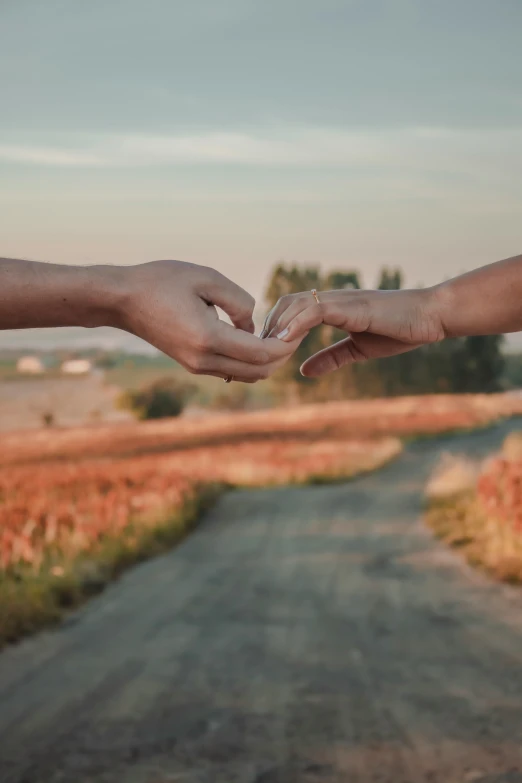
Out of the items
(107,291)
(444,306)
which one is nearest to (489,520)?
(444,306)

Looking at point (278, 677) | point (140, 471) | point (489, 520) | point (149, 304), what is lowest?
point (278, 677)

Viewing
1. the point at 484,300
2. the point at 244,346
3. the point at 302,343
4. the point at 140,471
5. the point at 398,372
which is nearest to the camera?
the point at 244,346

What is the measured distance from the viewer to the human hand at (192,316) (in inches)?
76.3

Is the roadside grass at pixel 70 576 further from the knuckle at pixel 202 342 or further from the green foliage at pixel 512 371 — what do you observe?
the green foliage at pixel 512 371

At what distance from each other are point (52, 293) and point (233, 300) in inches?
15.3

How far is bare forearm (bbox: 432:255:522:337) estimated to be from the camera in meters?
2.22

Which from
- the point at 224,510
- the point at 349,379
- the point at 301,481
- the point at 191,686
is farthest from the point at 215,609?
the point at 349,379

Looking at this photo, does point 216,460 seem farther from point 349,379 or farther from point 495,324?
point 349,379

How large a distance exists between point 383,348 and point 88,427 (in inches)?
386

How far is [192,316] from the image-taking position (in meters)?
1.94

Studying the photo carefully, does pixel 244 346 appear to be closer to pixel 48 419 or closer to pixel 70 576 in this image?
pixel 70 576

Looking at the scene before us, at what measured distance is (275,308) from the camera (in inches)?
89.2

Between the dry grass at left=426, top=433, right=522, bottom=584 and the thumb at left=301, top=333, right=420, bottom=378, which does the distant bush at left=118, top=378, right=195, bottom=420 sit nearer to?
the dry grass at left=426, top=433, right=522, bottom=584

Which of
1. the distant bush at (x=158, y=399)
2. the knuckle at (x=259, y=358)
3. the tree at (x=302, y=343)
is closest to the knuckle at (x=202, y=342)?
the knuckle at (x=259, y=358)
